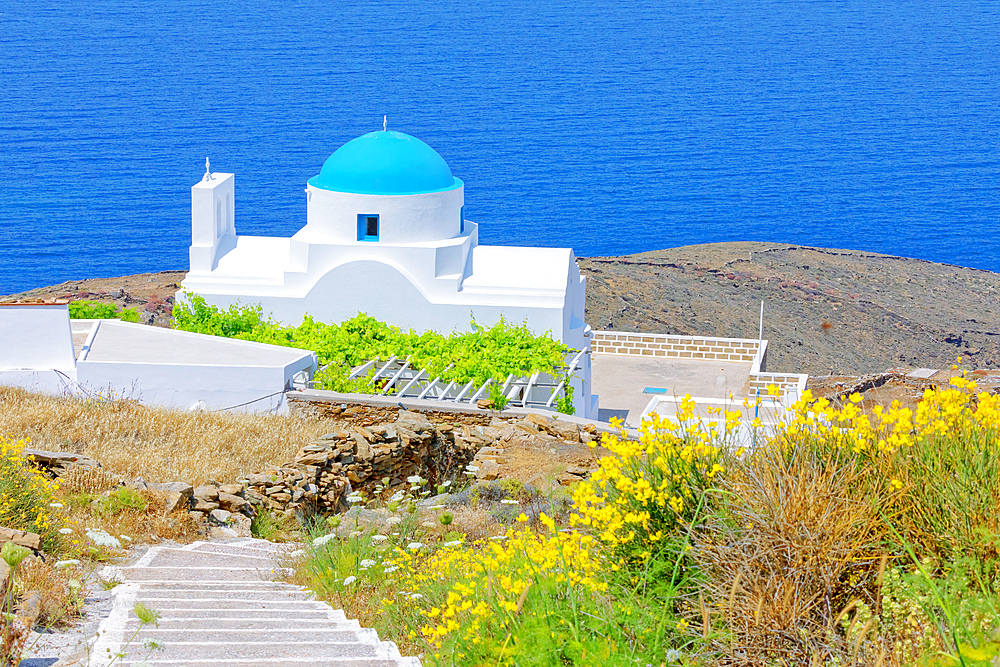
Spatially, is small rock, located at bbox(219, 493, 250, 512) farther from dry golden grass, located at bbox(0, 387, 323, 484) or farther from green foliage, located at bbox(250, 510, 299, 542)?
dry golden grass, located at bbox(0, 387, 323, 484)

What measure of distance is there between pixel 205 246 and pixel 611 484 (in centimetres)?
1636

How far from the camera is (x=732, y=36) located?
182 meters

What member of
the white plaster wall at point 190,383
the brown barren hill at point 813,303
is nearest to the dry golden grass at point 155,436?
the white plaster wall at point 190,383

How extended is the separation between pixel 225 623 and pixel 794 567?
122 inches

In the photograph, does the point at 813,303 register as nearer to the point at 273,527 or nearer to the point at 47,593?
the point at 273,527

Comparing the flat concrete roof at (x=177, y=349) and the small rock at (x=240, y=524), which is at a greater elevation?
the flat concrete roof at (x=177, y=349)

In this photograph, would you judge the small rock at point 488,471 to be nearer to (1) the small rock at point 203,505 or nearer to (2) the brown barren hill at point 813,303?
(1) the small rock at point 203,505

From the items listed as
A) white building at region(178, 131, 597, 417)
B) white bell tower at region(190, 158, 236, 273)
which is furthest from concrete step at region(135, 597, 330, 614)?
white bell tower at region(190, 158, 236, 273)

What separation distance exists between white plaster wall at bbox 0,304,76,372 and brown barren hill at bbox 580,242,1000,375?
3228 centimetres

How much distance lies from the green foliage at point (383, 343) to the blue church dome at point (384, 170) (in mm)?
2593

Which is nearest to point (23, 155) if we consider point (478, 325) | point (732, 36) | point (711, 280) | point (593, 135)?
point (593, 135)

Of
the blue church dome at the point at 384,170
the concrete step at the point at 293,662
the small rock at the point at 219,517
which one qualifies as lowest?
the small rock at the point at 219,517

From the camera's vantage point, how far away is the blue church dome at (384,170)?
66.1 feet

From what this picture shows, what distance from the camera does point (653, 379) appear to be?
84.5 feet
